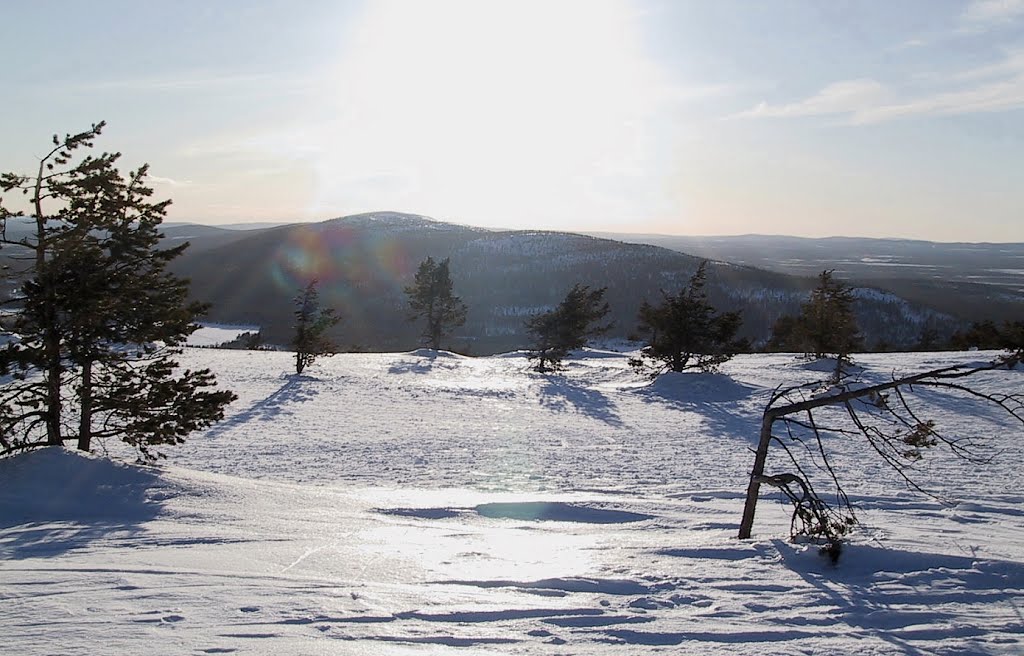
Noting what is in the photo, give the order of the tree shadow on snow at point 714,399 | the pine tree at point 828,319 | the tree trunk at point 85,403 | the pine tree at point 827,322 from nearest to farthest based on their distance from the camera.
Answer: the tree trunk at point 85,403 → the tree shadow on snow at point 714,399 → the pine tree at point 827,322 → the pine tree at point 828,319

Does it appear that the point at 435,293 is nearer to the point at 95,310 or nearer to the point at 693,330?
the point at 693,330

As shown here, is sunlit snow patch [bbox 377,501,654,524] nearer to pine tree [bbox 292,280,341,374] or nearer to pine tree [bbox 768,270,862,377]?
pine tree [bbox 768,270,862,377]

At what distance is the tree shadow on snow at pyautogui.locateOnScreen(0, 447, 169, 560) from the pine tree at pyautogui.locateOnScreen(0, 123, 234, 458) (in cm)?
66

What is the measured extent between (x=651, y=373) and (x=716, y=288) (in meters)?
115

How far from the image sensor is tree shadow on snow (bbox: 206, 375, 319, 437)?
787 inches

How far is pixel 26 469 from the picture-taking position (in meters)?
9.12

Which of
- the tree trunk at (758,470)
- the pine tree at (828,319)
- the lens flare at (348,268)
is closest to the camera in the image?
the tree trunk at (758,470)

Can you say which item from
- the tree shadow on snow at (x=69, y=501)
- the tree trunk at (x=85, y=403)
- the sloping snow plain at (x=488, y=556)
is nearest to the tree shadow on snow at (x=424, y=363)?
the sloping snow plain at (x=488, y=556)

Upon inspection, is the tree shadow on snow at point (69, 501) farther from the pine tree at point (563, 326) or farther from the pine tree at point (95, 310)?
the pine tree at point (563, 326)

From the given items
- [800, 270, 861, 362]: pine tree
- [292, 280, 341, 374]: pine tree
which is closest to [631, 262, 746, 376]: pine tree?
[800, 270, 861, 362]: pine tree

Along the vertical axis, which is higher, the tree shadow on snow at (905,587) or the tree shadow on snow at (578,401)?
the tree shadow on snow at (905,587)

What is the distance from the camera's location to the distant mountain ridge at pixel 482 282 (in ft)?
385

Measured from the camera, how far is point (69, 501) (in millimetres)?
8555

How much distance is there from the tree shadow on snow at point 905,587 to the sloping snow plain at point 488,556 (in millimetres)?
23
